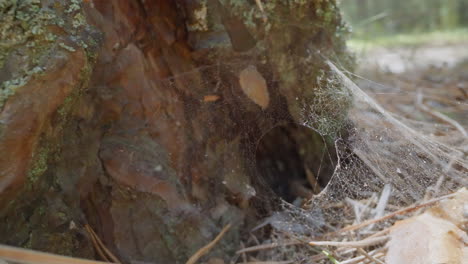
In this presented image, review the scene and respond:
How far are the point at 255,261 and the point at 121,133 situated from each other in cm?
78

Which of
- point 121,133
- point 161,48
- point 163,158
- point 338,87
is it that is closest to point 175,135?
point 163,158

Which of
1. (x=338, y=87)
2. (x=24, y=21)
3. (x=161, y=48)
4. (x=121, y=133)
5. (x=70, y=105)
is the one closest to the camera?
(x=24, y=21)

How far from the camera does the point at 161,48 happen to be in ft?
5.16

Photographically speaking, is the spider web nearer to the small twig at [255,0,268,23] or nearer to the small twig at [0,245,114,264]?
the small twig at [255,0,268,23]

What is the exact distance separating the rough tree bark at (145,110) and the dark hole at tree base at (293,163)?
18 cm

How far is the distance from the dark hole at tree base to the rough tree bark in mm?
182

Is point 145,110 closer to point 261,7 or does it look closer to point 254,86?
point 254,86

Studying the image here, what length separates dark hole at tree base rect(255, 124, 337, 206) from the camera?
1.85 metres

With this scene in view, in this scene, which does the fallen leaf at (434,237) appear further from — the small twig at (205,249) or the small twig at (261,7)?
the small twig at (261,7)

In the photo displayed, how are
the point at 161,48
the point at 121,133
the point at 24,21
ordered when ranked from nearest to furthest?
the point at 24,21
the point at 121,133
the point at 161,48

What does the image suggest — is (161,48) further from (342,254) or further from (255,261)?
(342,254)

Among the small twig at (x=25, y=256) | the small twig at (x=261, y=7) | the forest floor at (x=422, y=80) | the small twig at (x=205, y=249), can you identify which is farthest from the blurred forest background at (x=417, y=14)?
the small twig at (x=25, y=256)

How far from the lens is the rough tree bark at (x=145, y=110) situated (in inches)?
44.8

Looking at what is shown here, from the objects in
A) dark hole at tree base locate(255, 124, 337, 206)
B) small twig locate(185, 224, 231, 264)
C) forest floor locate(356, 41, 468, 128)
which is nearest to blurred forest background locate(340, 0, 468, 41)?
forest floor locate(356, 41, 468, 128)
